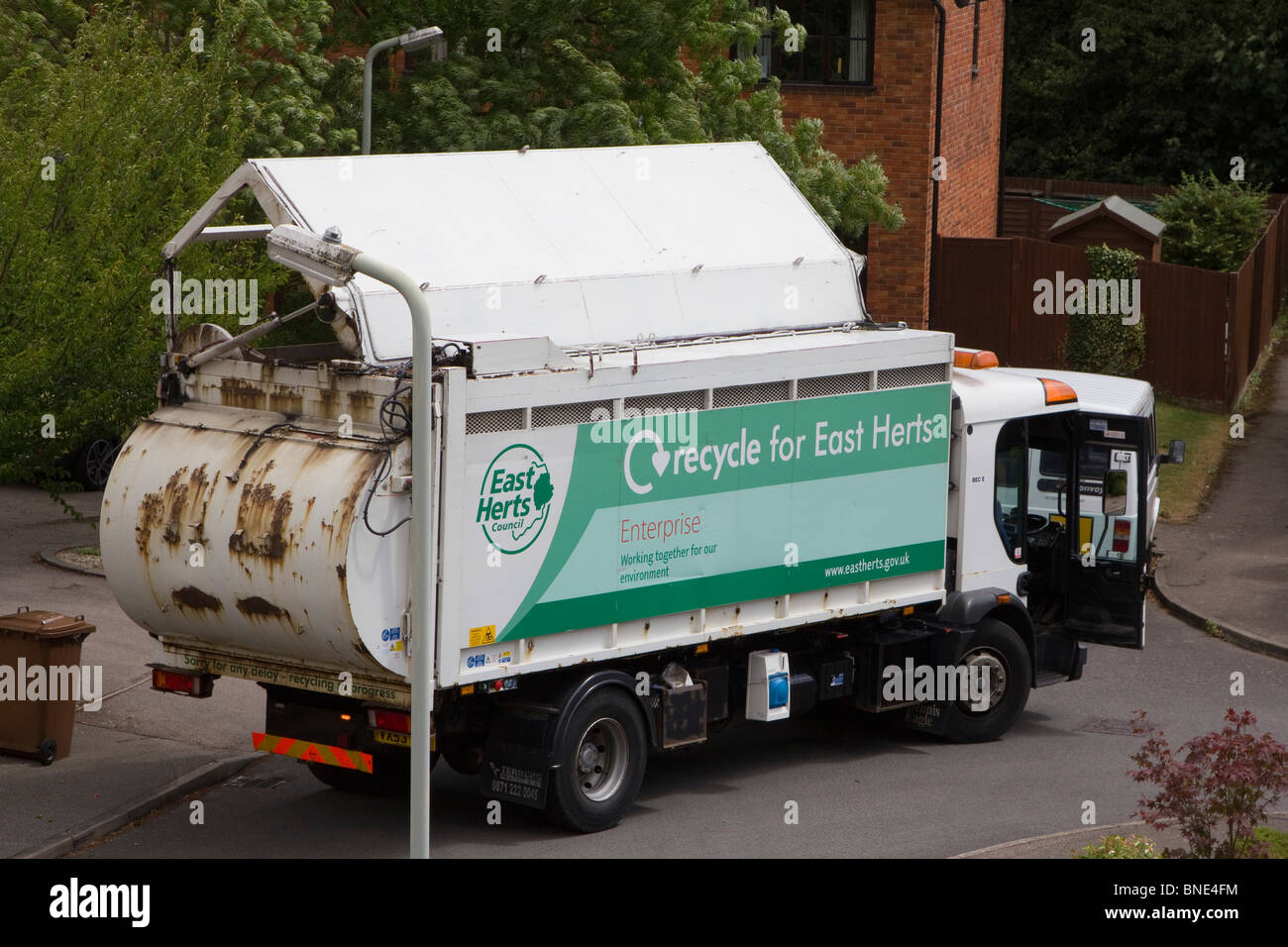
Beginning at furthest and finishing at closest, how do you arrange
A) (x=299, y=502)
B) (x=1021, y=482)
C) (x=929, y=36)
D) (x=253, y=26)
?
1. (x=929, y=36)
2. (x=253, y=26)
3. (x=1021, y=482)
4. (x=299, y=502)

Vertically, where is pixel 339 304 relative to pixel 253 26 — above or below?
below

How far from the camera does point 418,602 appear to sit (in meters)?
9.45

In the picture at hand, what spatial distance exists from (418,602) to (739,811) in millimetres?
3416

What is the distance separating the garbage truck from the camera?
10266 mm

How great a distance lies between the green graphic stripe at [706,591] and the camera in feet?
35.5

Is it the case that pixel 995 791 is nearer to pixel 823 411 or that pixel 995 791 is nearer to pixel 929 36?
pixel 823 411

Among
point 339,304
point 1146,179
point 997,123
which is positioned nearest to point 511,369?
point 339,304

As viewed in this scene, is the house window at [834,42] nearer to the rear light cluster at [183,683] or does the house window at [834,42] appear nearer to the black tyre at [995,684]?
the black tyre at [995,684]

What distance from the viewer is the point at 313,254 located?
9102mm

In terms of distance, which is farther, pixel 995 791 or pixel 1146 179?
pixel 1146 179
